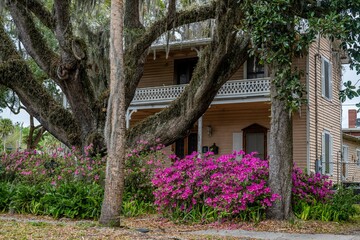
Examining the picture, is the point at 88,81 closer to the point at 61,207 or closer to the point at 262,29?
the point at 61,207

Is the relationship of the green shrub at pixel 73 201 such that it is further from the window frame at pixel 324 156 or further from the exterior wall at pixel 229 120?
the window frame at pixel 324 156

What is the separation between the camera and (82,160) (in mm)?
11719

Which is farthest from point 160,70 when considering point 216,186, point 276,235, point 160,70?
point 276,235

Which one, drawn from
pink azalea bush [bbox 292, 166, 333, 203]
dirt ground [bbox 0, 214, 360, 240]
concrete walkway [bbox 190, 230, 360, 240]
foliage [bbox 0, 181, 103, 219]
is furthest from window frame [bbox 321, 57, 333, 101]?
concrete walkway [bbox 190, 230, 360, 240]

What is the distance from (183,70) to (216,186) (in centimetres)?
1103

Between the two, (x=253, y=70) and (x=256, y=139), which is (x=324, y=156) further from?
(x=253, y=70)

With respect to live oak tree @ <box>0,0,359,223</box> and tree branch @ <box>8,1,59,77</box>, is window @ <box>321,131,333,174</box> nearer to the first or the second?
live oak tree @ <box>0,0,359,223</box>

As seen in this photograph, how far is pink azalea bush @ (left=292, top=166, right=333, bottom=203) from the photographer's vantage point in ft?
32.9

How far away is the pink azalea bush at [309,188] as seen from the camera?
32.9 ft

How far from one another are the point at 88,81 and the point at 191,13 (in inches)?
133

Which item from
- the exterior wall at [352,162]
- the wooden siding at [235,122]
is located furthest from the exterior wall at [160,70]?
the exterior wall at [352,162]

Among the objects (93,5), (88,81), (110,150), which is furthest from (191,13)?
(110,150)

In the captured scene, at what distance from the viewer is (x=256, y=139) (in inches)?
723

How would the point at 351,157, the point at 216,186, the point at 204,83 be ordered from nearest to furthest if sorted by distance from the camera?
the point at 216,186 < the point at 204,83 < the point at 351,157
